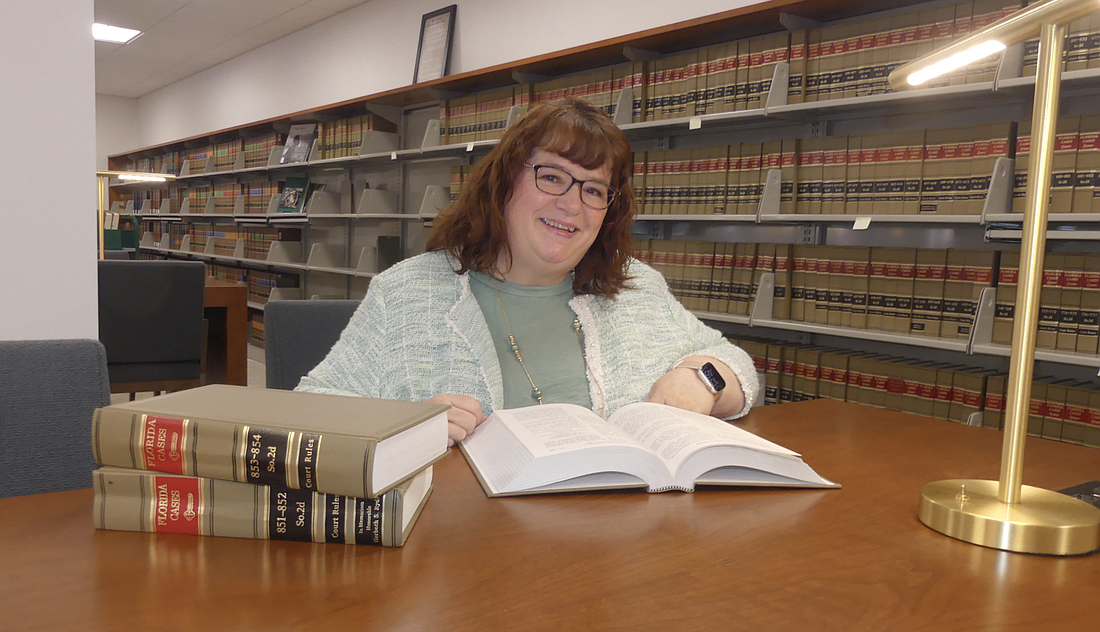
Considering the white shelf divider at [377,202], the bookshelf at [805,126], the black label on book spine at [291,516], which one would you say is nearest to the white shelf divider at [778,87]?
the bookshelf at [805,126]

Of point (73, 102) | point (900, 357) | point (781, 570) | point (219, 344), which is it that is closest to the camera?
point (781, 570)

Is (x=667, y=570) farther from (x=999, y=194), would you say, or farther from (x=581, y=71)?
(x=581, y=71)

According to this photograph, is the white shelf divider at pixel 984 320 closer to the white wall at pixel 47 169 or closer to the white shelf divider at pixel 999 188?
the white shelf divider at pixel 999 188

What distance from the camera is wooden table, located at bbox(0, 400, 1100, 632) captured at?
1.84ft

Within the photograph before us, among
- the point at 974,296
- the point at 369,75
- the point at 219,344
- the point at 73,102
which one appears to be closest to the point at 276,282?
the point at 369,75

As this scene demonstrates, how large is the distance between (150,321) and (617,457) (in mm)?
2649

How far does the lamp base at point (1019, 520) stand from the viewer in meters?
0.70

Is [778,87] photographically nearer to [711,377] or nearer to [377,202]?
[711,377]

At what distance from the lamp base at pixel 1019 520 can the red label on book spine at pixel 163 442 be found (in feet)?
2.32

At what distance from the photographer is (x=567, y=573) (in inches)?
25.1

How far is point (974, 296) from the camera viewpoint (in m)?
2.47

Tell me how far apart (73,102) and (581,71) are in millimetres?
2697

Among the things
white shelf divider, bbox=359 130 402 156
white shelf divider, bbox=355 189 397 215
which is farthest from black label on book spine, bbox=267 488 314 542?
white shelf divider, bbox=355 189 397 215

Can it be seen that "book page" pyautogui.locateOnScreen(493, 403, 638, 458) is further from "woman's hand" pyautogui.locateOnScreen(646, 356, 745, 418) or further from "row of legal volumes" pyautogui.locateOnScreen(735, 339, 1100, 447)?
"row of legal volumes" pyautogui.locateOnScreen(735, 339, 1100, 447)
